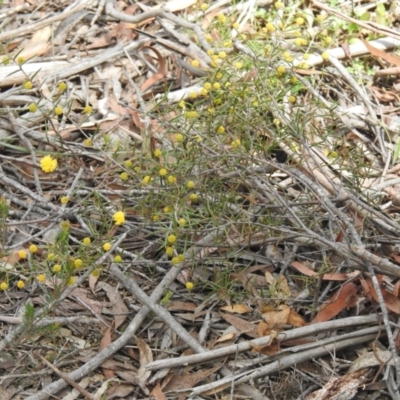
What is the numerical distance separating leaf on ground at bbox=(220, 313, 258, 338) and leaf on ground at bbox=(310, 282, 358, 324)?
230 millimetres

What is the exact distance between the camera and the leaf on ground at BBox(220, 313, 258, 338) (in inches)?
113

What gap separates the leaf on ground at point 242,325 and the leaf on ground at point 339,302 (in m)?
0.23

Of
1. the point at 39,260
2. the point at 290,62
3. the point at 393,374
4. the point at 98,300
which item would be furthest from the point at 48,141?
the point at 393,374

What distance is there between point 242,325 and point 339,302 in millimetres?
389

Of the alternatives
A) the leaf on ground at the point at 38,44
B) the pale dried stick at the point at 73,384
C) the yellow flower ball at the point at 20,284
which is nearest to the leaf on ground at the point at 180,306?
the pale dried stick at the point at 73,384

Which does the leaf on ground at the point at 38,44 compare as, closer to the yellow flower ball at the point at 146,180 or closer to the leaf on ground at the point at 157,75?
Answer: the leaf on ground at the point at 157,75

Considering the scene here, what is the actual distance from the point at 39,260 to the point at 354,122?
1.73 m

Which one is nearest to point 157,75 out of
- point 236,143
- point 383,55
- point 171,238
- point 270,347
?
point 236,143

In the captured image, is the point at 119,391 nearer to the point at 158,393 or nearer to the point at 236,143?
the point at 158,393

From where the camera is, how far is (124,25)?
13.4 feet

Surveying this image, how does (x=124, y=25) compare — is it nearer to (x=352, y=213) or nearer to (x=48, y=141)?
(x=48, y=141)

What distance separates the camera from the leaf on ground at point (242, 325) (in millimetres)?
2861

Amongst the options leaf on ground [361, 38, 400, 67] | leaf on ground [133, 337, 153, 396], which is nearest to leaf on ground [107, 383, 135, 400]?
leaf on ground [133, 337, 153, 396]

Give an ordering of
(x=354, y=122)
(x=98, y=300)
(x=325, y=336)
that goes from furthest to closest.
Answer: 1. (x=354, y=122)
2. (x=98, y=300)
3. (x=325, y=336)
